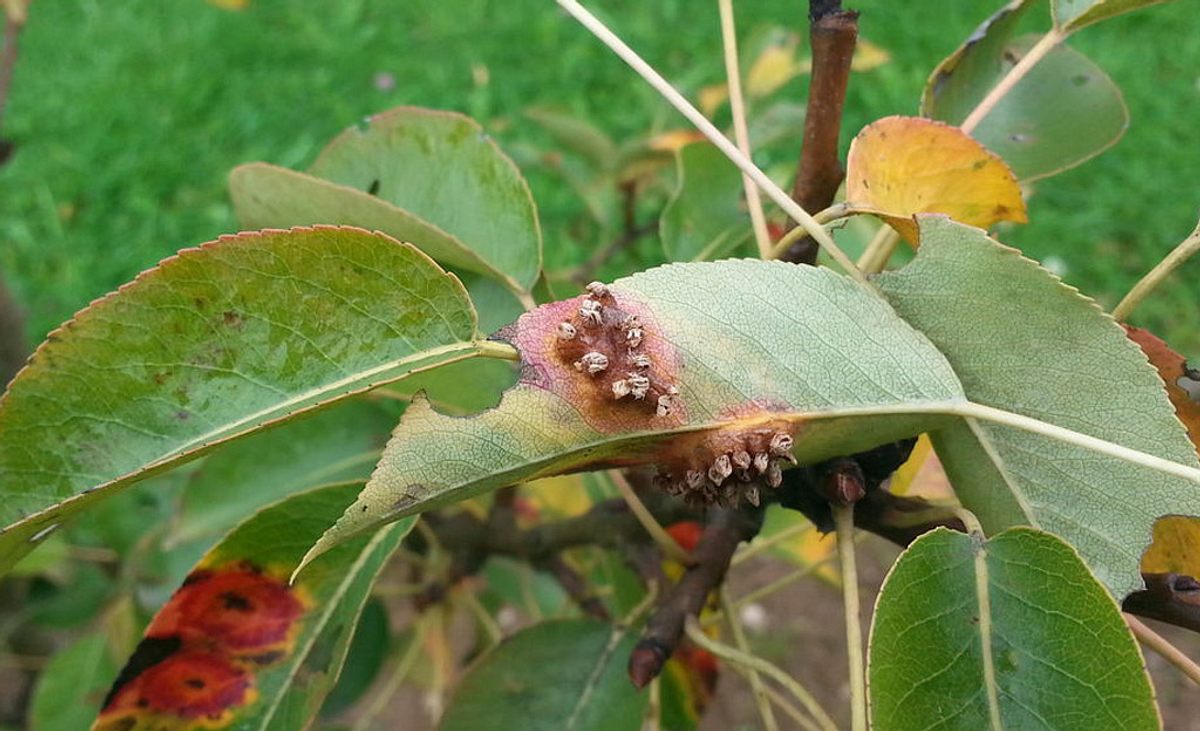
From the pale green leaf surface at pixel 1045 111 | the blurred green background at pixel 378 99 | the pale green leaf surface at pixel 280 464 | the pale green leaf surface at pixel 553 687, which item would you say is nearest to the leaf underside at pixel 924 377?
Answer: the pale green leaf surface at pixel 1045 111

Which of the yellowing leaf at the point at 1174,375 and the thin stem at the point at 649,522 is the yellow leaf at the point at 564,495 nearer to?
the thin stem at the point at 649,522

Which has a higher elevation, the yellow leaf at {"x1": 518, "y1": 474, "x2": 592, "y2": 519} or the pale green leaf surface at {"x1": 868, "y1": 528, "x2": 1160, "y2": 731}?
the pale green leaf surface at {"x1": 868, "y1": 528, "x2": 1160, "y2": 731}

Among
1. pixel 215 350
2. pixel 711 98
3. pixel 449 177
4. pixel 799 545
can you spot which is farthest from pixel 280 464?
pixel 711 98

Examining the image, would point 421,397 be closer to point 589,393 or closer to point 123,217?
point 589,393

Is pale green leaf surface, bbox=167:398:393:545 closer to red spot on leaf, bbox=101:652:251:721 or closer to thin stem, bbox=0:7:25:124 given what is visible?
red spot on leaf, bbox=101:652:251:721

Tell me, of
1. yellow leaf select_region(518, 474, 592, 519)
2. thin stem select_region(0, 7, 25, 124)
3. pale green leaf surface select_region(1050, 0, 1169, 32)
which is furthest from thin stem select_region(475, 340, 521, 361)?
thin stem select_region(0, 7, 25, 124)
